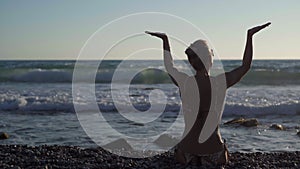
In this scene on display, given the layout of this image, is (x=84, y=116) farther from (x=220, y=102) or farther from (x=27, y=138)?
(x=220, y=102)

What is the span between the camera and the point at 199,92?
223 inches

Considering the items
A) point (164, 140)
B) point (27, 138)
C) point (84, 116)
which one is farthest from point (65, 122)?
point (164, 140)

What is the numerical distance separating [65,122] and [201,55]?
6.67m

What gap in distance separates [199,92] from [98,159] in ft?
6.56

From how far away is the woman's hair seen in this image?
18.0 ft

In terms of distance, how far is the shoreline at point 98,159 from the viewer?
6.28 meters

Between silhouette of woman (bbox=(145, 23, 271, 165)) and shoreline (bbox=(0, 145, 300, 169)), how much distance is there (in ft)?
0.73

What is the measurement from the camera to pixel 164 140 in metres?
8.76

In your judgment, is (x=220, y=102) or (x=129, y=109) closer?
(x=220, y=102)

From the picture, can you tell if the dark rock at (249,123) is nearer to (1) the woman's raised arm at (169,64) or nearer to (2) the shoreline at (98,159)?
(2) the shoreline at (98,159)

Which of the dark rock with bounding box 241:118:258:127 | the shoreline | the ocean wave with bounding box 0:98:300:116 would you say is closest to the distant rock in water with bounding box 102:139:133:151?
the shoreline

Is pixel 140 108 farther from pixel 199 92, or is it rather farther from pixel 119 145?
pixel 199 92

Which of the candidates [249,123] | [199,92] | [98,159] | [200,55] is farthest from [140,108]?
[200,55]

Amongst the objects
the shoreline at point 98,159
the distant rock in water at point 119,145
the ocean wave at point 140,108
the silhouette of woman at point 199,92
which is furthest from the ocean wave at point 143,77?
the silhouette of woman at point 199,92
